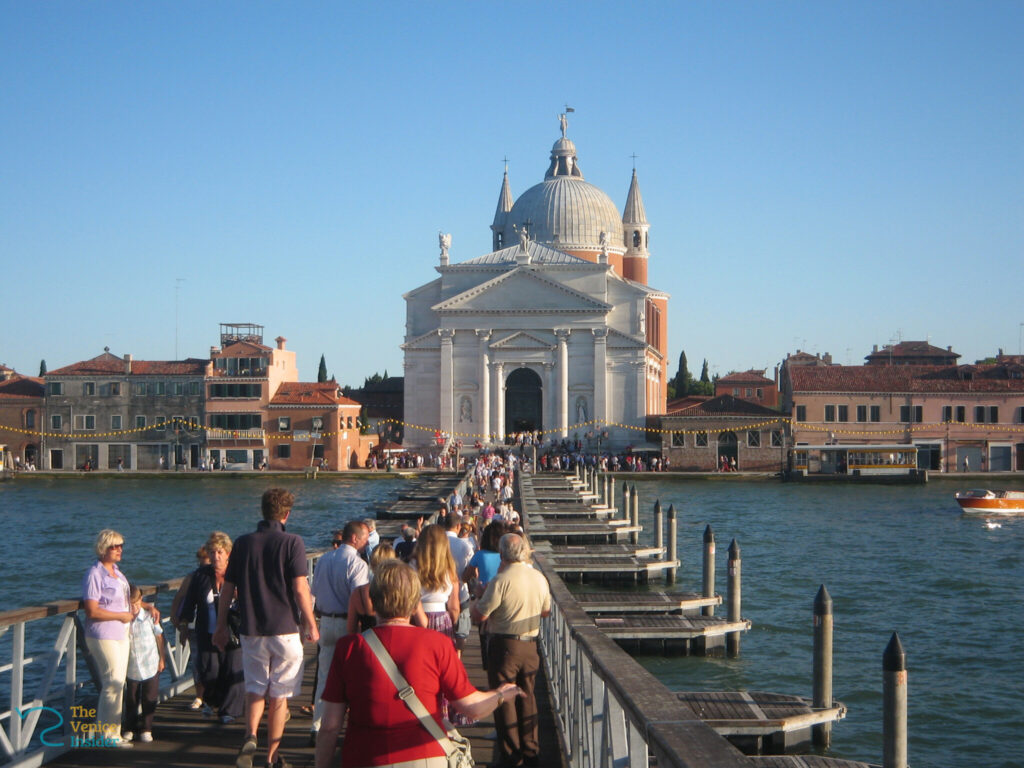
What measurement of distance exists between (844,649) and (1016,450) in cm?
4121

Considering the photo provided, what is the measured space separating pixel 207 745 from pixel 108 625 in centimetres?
95

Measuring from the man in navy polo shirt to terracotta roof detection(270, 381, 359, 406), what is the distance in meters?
48.1

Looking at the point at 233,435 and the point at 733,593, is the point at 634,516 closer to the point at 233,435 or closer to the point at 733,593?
the point at 733,593

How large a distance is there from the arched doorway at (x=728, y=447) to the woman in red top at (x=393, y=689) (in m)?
50.1

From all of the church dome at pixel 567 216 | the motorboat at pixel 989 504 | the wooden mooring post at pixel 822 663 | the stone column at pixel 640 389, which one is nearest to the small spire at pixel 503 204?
the church dome at pixel 567 216

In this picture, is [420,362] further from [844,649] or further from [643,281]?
[844,649]

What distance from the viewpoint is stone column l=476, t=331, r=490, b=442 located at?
56.5 m

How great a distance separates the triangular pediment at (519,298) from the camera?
55.9 meters

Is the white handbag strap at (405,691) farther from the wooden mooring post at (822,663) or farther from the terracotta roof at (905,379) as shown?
the terracotta roof at (905,379)

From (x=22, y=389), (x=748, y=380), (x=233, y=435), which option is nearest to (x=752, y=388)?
(x=748, y=380)

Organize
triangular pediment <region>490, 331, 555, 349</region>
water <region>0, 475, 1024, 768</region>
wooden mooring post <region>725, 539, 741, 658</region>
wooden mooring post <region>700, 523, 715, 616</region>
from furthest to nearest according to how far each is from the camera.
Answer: triangular pediment <region>490, 331, 555, 349</region>
wooden mooring post <region>700, 523, 715, 616</region>
wooden mooring post <region>725, 539, 741, 658</region>
water <region>0, 475, 1024, 768</region>

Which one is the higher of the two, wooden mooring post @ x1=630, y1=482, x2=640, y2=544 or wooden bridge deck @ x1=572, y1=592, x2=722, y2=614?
wooden mooring post @ x1=630, y1=482, x2=640, y2=544

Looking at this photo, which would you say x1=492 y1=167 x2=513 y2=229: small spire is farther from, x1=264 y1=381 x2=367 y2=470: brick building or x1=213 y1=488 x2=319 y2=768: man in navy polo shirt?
x1=213 y1=488 x2=319 y2=768: man in navy polo shirt

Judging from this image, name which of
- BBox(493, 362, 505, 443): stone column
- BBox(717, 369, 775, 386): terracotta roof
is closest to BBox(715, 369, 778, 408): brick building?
BBox(717, 369, 775, 386): terracotta roof
